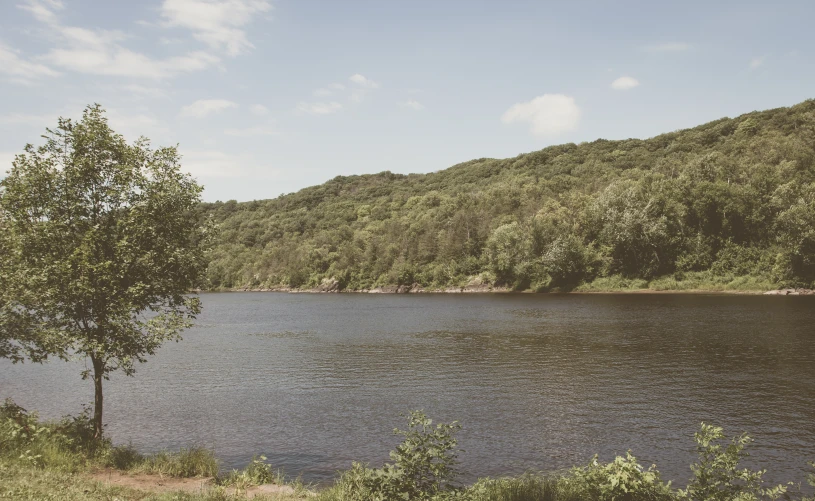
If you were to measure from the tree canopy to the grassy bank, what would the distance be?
3.16 m

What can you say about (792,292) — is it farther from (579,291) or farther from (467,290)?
(467,290)

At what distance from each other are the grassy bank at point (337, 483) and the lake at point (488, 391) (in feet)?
13.3

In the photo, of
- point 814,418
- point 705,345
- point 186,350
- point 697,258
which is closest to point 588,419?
point 814,418

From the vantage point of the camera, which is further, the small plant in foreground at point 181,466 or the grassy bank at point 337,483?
the small plant in foreground at point 181,466

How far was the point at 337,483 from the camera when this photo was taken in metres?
17.6

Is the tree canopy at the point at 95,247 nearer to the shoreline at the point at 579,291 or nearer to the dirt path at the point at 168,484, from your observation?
the dirt path at the point at 168,484

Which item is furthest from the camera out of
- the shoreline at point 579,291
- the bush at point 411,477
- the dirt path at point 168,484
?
the shoreline at point 579,291

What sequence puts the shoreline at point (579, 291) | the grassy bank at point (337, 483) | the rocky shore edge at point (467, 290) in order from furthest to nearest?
the shoreline at point (579, 291) → the rocky shore edge at point (467, 290) → the grassy bank at point (337, 483)

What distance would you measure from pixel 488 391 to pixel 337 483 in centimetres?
1822

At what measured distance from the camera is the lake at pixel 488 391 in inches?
942

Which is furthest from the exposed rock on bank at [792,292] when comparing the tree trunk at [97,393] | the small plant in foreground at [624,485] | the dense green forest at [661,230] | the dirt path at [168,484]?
the tree trunk at [97,393]

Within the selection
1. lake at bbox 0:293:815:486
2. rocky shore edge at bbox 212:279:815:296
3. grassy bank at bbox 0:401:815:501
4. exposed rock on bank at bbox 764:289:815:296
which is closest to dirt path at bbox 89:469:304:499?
grassy bank at bbox 0:401:815:501

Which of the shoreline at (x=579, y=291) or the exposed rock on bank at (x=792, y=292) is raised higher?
the exposed rock on bank at (x=792, y=292)

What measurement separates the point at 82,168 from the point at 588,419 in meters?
27.2
